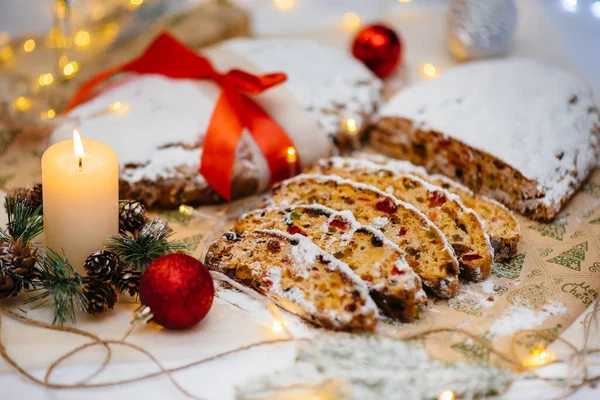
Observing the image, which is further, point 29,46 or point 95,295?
point 29,46

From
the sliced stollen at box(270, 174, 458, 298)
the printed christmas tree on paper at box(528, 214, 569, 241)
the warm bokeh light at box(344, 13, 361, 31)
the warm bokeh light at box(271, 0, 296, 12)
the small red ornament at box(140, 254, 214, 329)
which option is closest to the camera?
the small red ornament at box(140, 254, 214, 329)

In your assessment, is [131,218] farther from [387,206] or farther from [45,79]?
[45,79]

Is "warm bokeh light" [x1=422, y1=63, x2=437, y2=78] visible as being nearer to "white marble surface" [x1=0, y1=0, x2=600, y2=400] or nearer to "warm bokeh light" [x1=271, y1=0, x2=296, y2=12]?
"white marble surface" [x1=0, y1=0, x2=600, y2=400]

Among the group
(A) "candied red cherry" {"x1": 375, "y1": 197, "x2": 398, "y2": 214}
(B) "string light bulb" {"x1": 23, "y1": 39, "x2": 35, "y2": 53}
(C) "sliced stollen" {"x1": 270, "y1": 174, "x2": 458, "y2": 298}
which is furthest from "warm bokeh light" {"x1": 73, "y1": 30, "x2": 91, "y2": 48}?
(A) "candied red cherry" {"x1": 375, "y1": 197, "x2": 398, "y2": 214}

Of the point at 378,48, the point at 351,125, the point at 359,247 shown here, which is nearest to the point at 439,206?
the point at 359,247

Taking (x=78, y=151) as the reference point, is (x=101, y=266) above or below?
below

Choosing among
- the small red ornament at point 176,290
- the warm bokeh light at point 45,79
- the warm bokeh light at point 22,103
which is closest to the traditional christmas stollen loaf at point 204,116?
the warm bokeh light at point 22,103
